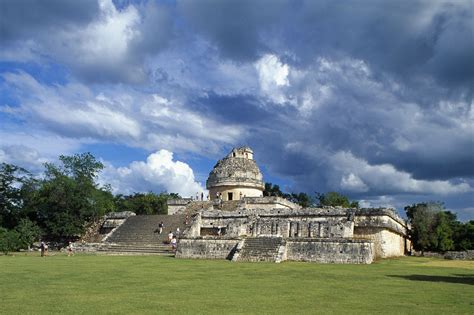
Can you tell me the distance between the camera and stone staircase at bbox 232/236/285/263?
2397 centimetres

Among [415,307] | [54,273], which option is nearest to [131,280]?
[54,273]

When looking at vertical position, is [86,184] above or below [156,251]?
above

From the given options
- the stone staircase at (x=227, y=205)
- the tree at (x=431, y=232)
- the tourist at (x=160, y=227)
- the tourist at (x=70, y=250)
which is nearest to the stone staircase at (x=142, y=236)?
the tourist at (x=160, y=227)

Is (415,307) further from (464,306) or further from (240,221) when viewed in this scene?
(240,221)

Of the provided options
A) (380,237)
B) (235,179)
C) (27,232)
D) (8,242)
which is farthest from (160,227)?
(380,237)

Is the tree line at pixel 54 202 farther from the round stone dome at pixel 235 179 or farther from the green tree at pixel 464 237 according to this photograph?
the green tree at pixel 464 237

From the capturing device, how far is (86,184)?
133 ft

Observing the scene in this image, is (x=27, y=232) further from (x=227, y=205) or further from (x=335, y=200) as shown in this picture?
(x=335, y=200)

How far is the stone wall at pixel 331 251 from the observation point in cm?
2303

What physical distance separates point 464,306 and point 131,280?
30.2ft

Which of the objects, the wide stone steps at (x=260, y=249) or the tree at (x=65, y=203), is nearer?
the wide stone steps at (x=260, y=249)

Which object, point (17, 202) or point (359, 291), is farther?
point (17, 202)

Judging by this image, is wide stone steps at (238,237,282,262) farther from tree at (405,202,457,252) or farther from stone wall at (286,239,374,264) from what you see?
tree at (405,202,457,252)

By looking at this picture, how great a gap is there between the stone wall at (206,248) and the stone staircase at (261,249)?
0.89 meters
